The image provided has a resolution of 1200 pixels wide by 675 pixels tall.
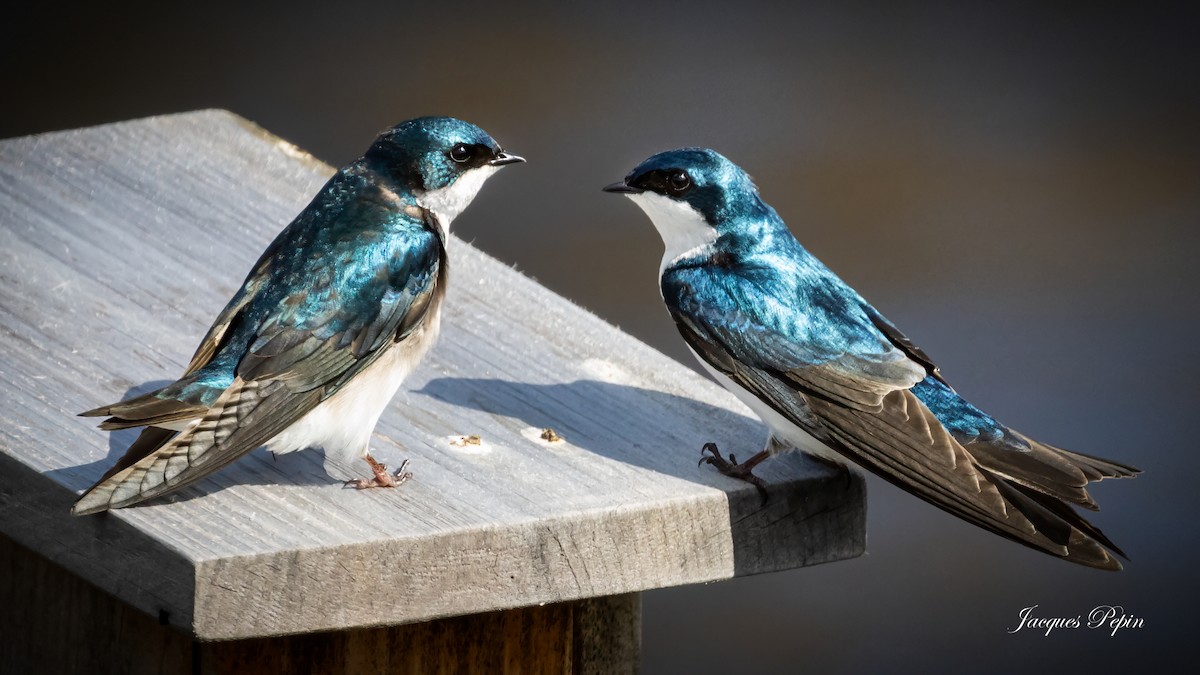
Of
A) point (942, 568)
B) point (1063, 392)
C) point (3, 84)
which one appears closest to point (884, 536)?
point (942, 568)

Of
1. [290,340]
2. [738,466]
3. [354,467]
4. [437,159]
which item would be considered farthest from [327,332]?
[738,466]

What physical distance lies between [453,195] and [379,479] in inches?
22.0

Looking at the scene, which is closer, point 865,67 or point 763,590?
point 763,590

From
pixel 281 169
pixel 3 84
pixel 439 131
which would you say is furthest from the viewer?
pixel 3 84

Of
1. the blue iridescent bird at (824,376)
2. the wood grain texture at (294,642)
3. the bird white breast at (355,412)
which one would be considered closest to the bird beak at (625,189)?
the blue iridescent bird at (824,376)

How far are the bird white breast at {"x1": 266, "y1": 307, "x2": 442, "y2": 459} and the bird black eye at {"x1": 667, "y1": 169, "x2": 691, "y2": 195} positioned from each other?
0.60m

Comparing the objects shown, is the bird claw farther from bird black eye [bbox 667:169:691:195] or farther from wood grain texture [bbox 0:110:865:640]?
bird black eye [bbox 667:169:691:195]

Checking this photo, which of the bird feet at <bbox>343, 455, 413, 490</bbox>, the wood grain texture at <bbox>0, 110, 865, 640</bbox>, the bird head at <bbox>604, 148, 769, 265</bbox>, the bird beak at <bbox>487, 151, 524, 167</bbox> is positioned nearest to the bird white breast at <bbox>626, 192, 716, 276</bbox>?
the bird head at <bbox>604, 148, 769, 265</bbox>

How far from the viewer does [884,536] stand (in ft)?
16.9

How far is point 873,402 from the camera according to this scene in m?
2.63

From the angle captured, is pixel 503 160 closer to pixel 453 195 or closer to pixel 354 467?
pixel 453 195

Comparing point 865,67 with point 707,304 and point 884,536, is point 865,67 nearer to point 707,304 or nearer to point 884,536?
point 884,536

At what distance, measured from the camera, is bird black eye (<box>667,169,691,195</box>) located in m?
2.94

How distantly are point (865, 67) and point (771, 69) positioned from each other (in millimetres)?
390
